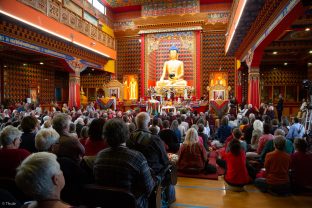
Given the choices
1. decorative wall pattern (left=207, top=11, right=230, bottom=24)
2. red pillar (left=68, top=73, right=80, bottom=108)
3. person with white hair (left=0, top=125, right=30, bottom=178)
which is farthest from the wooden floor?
decorative wall pattern (left=207, top=11, right=230, bottom=24)

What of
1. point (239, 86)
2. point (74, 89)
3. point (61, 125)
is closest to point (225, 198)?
point (61, 125)

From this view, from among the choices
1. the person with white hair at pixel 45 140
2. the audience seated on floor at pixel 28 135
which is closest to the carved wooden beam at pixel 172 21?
the audience seated on floor at pixel 28 135

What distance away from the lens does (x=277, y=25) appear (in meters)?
6.86

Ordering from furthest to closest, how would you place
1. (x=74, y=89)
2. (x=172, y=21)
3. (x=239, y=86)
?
(x=172, y=21)
(x=239, y=86)
(x=74, y=89)

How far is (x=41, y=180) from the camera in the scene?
121cm

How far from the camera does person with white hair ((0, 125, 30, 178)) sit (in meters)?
2.30

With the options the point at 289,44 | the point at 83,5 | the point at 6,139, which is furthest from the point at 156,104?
the point at 6,139

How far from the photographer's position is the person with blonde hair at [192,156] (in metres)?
4.49

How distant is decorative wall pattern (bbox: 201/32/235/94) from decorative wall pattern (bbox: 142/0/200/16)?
6.85 ft

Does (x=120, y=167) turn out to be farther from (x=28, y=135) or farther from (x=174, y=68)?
(x=174, y=68)

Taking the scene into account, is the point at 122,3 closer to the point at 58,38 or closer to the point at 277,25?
the point at 58,38

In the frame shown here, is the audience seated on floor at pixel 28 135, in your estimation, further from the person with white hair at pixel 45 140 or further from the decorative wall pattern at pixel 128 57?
the decorative wall pattern at pixel 128 57

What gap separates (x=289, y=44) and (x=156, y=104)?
21.4 feet

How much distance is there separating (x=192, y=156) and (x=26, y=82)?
555 inches
